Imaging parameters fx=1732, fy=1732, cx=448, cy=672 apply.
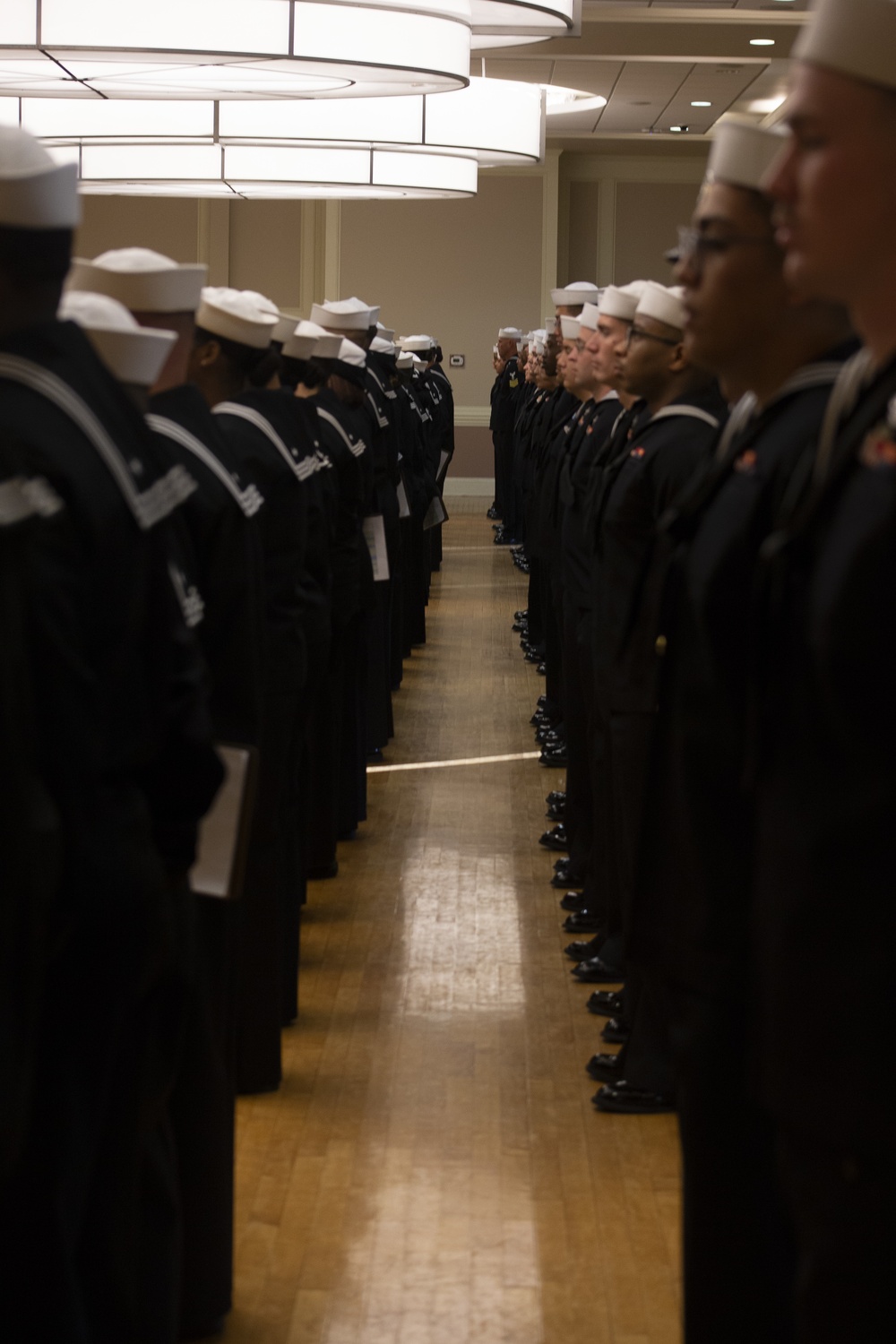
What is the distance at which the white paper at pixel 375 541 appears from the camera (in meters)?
6.20

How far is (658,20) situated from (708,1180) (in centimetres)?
1286

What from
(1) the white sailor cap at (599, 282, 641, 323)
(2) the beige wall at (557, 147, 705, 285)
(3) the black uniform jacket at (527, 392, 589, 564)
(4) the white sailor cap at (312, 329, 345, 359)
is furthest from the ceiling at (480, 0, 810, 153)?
(1) the white sailor cap at (599, 282, 641, 323)

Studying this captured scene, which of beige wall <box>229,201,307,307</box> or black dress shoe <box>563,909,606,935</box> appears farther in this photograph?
beige wall <box>229,201,307,307</box>

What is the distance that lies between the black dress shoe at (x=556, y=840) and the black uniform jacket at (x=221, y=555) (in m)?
3.59

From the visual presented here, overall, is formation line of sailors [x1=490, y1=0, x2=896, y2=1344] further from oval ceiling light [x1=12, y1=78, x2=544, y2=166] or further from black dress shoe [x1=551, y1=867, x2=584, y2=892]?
oval ceiling light [x1=12, y1=78, x2=544, y2=166]

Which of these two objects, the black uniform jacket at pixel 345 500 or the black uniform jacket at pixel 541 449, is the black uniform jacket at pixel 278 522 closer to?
the black uniform jacket at pixel 345 500

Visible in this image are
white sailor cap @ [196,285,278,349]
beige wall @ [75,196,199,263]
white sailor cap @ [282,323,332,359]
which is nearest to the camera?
white sailor cap @ [196,285,278,349]

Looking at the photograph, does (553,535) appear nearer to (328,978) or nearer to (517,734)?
(517,734)

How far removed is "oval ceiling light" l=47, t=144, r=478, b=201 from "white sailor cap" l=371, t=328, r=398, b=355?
82 centimetres

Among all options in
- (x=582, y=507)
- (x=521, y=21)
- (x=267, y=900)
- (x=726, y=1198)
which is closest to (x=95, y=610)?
(x=726, y=1198)

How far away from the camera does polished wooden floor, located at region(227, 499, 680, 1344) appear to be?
3.15 m

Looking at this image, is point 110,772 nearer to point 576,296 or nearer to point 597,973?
point 597,973

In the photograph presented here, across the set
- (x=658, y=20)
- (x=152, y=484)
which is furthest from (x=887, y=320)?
(x=658, y=20)

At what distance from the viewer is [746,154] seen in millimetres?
2174
